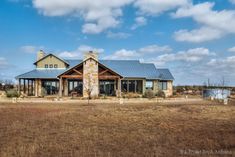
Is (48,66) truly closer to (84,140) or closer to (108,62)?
(108,62)

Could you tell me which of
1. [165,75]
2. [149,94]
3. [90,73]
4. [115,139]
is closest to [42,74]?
[90,73]

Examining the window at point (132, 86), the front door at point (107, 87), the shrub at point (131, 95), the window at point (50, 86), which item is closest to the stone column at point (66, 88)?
the window at point (50, 86)

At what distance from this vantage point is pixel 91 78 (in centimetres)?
4056

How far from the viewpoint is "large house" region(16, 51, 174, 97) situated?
40406 millimetres

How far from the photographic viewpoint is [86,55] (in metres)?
40.6


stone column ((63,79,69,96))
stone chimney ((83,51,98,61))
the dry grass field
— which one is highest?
stone chimney ((83,51,98,61))

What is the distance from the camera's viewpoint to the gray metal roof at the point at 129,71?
43047mm

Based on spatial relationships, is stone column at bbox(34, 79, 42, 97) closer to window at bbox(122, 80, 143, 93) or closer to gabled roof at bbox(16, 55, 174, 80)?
gabled roof at bbox(16, 55, 174, 80)

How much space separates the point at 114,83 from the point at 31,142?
107 feet

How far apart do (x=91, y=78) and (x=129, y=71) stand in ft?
21.6

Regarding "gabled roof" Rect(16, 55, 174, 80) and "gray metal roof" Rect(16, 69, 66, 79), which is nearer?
"gray metal roof" Rect(16, 69, 66, 79)

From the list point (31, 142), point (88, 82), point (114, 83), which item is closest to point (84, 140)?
point (31, 142)

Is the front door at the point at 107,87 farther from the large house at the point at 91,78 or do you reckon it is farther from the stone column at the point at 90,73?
the stone column at the point at 90,73

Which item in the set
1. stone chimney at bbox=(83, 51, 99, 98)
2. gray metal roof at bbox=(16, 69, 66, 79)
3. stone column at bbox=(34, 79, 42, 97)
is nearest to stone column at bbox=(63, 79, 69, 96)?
gray metal roof at bbox=(16, 69, 66, 79)
